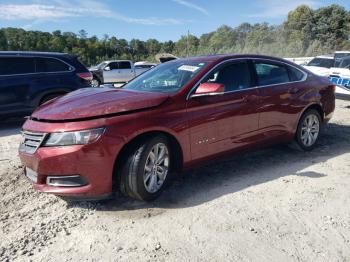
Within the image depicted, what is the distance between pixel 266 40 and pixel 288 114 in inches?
1274

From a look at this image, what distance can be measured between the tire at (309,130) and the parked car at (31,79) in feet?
18.2

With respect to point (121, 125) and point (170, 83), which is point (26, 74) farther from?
point (121, 125)

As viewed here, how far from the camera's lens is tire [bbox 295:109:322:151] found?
6.25 m

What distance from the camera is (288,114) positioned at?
19.5 ft

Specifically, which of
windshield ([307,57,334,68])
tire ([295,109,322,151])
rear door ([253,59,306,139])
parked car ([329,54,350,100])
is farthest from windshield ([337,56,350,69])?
rear door ([253,59,306,139])

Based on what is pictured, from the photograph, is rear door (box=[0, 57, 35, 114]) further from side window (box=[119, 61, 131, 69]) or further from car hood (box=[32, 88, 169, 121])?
side window (box=[119, 61, 131, 69])

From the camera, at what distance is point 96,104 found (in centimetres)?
416

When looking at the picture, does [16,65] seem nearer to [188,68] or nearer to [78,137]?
[188,68]

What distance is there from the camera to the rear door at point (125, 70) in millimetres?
25750

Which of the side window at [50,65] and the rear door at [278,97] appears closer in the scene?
the rear door at [278,97]

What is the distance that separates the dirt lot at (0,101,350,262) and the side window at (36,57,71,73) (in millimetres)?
4360

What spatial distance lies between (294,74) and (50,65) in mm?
5820

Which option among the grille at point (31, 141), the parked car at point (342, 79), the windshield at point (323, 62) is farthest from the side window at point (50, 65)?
the windshield at point (323, 62)

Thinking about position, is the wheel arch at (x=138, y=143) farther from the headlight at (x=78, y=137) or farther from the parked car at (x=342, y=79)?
the parked car at (x=342, y=79)
